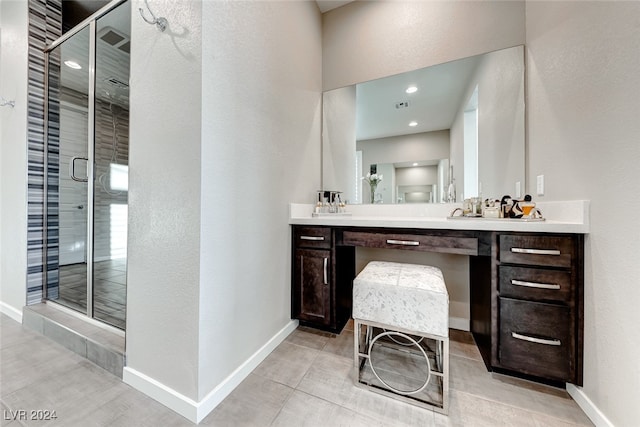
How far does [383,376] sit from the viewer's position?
1.35 metres

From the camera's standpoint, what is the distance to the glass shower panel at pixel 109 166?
5.75ft

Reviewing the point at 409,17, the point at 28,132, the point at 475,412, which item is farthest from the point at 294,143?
the point at 28,132

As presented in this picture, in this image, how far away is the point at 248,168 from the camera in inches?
53.9

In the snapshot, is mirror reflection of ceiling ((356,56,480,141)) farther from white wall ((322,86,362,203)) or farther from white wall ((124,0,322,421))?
white wall ((124,0,322,421))

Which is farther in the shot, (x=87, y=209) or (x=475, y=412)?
(x=87, y=209)

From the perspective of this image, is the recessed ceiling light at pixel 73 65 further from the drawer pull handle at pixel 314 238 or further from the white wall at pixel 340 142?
the drawer pull handle at pixel 314 238

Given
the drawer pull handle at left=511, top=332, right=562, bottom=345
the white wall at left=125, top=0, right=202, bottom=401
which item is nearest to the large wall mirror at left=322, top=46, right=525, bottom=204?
the drawer pull handle at left=511, top=332, right=562, bottom=345

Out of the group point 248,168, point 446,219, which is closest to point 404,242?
point 446,219

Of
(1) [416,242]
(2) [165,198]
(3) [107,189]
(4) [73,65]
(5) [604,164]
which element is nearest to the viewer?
(5) [604,164]

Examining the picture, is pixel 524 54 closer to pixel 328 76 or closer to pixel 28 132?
pixel 328 76

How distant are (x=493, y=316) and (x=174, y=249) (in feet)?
5.56

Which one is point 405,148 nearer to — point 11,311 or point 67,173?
point 67,173

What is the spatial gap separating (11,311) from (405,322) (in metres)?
3.19

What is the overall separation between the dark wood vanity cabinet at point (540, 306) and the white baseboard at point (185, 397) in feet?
4.58
